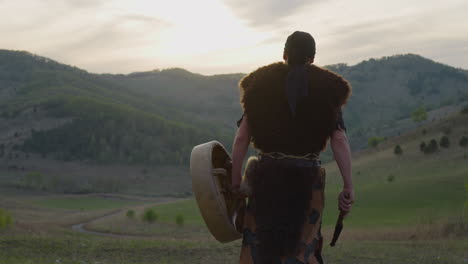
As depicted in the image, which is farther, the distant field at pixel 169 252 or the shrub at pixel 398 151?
the shrub at pixel 398 151

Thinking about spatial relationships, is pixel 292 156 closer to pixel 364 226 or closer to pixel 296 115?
pixel 296 115

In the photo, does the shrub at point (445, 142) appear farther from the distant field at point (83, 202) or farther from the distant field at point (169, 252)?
the distant field at point (83, 202)

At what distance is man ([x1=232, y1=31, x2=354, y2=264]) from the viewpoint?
4047 mm

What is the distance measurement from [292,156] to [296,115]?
29cm

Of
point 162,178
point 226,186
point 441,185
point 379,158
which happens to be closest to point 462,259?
point 226,186

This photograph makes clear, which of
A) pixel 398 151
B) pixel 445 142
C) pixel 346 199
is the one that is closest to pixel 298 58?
pixel 346 199

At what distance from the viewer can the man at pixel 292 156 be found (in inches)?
159

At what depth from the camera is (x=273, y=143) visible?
162 inches

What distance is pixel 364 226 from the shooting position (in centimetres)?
2778

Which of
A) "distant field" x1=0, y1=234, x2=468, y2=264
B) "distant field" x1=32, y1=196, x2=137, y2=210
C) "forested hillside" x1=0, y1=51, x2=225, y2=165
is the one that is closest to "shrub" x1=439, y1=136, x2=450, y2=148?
"distant field" x1=0, y1=234, x2=468, y2=264

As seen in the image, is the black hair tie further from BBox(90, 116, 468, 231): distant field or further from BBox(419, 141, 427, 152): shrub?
BBox(419, 141, 427, 152): shrub

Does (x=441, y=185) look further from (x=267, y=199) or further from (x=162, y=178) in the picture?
(x=162, y=178)

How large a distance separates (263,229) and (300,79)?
1.10 metres

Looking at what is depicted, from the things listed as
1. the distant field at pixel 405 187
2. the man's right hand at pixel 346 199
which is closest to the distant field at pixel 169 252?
the man's right hand at pixel 346 199
